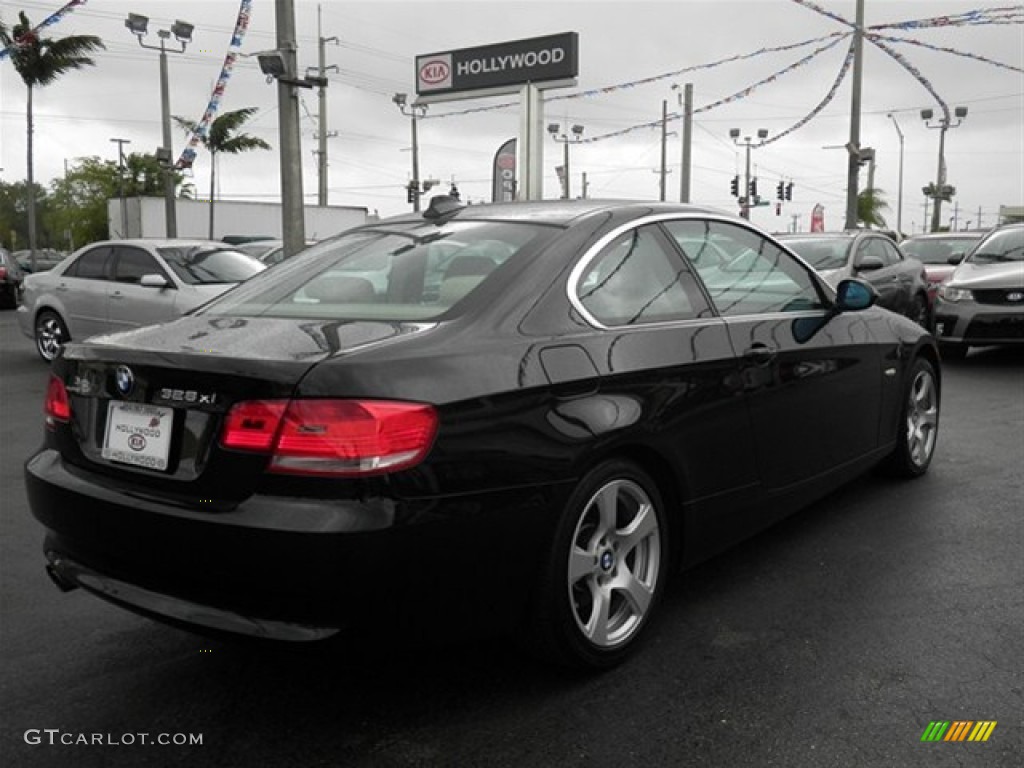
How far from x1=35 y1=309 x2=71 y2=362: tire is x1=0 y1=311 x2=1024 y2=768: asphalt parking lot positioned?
25.4 feet

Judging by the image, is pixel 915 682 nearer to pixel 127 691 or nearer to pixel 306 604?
pixel 306 604

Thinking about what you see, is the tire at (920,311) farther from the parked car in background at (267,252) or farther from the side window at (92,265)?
the parked car in background at (267,252)

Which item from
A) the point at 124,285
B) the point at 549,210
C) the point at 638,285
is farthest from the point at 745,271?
the point at 124,285

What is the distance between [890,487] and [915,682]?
7.75 feet

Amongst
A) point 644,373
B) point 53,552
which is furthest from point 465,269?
point 53,552

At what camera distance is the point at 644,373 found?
2.99 metres

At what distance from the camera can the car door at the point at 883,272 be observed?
1088 centimetres

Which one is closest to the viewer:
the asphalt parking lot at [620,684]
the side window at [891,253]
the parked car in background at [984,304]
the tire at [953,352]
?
the asphalt parking lot at [620,684]

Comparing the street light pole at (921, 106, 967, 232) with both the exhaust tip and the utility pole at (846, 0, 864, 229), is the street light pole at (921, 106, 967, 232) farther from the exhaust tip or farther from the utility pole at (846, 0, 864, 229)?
the exhaust tip

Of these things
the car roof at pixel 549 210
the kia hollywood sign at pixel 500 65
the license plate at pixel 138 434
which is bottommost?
the license plate at pixel 138 434

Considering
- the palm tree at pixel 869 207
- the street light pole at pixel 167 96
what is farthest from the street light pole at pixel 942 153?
the street light pole at pixel 167 96

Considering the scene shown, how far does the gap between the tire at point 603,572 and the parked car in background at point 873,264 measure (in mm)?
8091

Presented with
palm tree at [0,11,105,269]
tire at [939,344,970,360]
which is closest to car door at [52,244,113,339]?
tire at [939,344,970,360]

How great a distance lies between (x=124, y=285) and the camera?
1034 centimetres
